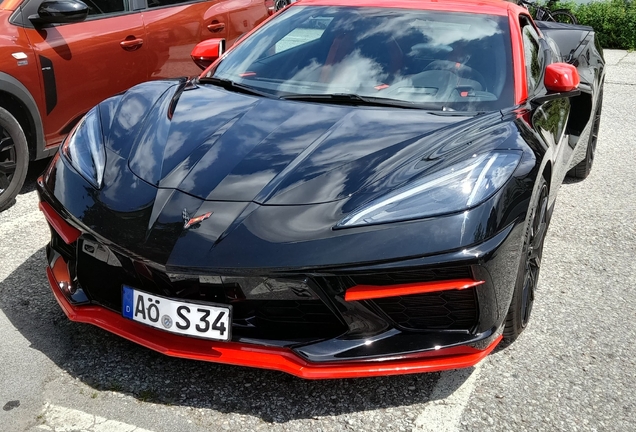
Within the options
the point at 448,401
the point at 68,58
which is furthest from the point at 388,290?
the point at 68,58

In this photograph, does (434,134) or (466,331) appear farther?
(434,134)

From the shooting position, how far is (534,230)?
3.00 m

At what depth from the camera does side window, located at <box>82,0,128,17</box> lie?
4875mm

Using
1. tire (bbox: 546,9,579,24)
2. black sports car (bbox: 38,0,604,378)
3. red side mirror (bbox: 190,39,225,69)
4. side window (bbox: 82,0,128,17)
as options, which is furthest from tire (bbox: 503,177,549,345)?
tire (bbox: 546,9,579,24)

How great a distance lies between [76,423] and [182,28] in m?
3.60

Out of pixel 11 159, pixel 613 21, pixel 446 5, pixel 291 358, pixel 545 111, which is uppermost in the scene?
pixel 446 5

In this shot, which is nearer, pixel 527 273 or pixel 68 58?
pixel 527 273

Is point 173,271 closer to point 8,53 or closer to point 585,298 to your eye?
point 585,298

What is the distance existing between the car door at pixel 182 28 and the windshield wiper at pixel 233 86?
1.64 metres

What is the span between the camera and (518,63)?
341cm

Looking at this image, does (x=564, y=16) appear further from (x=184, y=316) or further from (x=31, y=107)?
(x=184, y=316)

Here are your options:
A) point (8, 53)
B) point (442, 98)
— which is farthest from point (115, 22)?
point (442, 98)

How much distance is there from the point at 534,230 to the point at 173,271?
146cm

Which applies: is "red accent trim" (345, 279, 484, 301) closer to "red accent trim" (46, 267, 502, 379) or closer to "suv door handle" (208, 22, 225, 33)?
"red accent trim" (46, 267, 502, 379)
